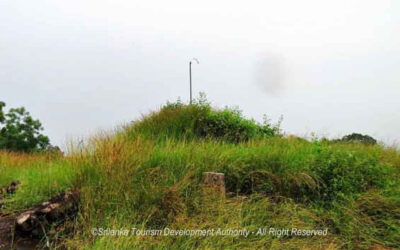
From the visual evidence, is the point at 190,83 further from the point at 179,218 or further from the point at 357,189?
the point at 179,218

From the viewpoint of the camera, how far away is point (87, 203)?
162 inches

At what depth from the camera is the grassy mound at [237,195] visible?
159 inches

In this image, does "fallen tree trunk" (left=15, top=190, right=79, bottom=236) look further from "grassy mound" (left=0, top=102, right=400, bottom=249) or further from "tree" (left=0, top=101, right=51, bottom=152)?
"tree" (left=0, top=101, right=51, bottom=152)

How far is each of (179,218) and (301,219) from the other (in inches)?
70.4

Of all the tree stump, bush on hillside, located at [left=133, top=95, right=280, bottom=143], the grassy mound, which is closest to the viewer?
the grassy mound

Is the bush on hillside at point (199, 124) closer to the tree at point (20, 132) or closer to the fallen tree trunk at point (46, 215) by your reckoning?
the fallen tree trunk at point (46, 215)

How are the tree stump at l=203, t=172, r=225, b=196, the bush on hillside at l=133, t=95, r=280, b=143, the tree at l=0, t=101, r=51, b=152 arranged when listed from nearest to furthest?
the tree stump at l=203, t=172, r=225, b=196 → the bush on hillside at l=133, t=95, r=280, b=143 → the tree at l=0, t=101, r=51, b=152

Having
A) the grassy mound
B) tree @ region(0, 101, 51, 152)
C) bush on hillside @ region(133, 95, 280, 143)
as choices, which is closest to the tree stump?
the grassy mound

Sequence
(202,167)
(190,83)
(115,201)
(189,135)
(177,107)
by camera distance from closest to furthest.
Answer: (115,201) → (202,167) → (189,135) → (177,107) → (190,83)

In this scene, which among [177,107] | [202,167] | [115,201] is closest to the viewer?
[115,201]

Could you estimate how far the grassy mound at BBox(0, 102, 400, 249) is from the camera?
13.3 feet

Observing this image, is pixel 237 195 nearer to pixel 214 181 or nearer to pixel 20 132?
pixel 214 181

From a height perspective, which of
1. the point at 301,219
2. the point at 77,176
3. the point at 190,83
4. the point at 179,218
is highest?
the point at 190,83

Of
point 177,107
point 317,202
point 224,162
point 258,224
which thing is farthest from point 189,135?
point 258,224
